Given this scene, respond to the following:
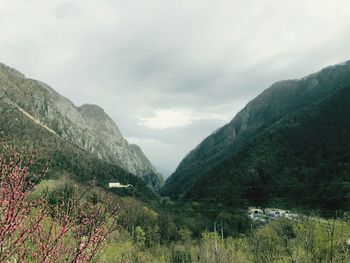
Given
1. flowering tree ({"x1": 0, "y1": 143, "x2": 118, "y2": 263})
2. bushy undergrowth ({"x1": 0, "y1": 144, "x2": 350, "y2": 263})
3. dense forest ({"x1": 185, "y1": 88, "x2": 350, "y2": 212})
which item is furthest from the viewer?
dense forest ({"x1": 185, "y1": 88, "x2": 350, "y2": 212})

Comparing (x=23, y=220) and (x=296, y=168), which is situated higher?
(x=296, y=168)

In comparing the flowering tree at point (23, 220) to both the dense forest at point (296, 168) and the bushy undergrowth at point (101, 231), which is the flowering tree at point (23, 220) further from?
the dense forest at point (296, 168)

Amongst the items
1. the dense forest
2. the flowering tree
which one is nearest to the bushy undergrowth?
the flowering tree

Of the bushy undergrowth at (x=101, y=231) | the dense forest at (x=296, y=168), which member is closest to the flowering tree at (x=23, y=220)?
the bushy undergrowth at (x=101, y=231)

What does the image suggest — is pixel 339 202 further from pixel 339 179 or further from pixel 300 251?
pixel 300 251

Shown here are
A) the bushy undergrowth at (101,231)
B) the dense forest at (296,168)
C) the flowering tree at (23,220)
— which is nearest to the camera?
the flowering tree at (23,220)

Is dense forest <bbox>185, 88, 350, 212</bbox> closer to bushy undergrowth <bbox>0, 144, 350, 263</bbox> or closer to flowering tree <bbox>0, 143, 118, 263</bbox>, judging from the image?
bushy undergrowth <bbox>0, 144, 350, 263</bbox>

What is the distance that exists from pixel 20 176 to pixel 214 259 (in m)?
33.4

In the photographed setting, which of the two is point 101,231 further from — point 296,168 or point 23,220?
point 296,168

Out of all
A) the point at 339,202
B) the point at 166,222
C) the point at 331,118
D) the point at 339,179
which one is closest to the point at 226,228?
the point at 166,222

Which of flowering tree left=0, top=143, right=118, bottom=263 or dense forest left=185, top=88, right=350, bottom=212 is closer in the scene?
flowering tree left=0, top=143, right=118, bottom=263

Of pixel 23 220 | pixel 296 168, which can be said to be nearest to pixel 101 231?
pixel 23 220

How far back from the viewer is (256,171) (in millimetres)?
174750

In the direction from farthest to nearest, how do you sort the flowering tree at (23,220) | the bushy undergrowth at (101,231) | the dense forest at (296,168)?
the dense forest at (296,168), the bushy undergrowth at (101,231), the flowering tree at (23,220)
